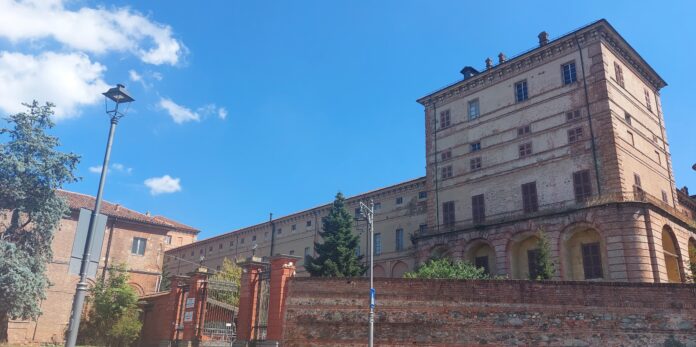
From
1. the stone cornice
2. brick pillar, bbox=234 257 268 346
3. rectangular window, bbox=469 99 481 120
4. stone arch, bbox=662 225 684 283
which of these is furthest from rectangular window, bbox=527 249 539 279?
brick pillar, bbox=234 257 268 346

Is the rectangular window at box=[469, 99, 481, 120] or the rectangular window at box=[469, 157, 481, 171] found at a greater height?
the rectangular window at box=[469, 99, 481, 120]

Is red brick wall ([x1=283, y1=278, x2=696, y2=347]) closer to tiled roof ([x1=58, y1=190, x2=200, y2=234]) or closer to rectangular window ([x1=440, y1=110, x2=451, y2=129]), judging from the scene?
rectangular window ([x1=440, y1=110, x2=451, y2=129])

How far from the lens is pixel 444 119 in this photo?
40.7 m

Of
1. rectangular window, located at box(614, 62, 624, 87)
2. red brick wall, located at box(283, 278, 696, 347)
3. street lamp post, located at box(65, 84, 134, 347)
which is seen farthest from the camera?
rectangular window, located at box(614, 62, 624, 87)

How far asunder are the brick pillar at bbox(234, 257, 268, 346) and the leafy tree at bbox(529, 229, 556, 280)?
52.2 ft

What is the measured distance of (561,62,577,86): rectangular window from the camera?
3338cm

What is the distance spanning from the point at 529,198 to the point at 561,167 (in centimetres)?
268

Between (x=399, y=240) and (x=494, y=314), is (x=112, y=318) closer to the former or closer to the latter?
(x=494, y=314)

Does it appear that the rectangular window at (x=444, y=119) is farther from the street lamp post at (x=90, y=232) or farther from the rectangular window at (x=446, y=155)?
the street lamp post at (x=90, y=232)

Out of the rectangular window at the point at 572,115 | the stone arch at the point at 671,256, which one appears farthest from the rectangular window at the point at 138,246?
the stone arch at the point at 671,256

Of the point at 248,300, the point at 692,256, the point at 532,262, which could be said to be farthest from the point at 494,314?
the point at 692,256

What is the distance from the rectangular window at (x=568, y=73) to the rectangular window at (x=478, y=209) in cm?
903

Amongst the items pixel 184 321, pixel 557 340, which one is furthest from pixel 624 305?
pixel 184 321

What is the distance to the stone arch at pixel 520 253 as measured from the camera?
3259 cm
